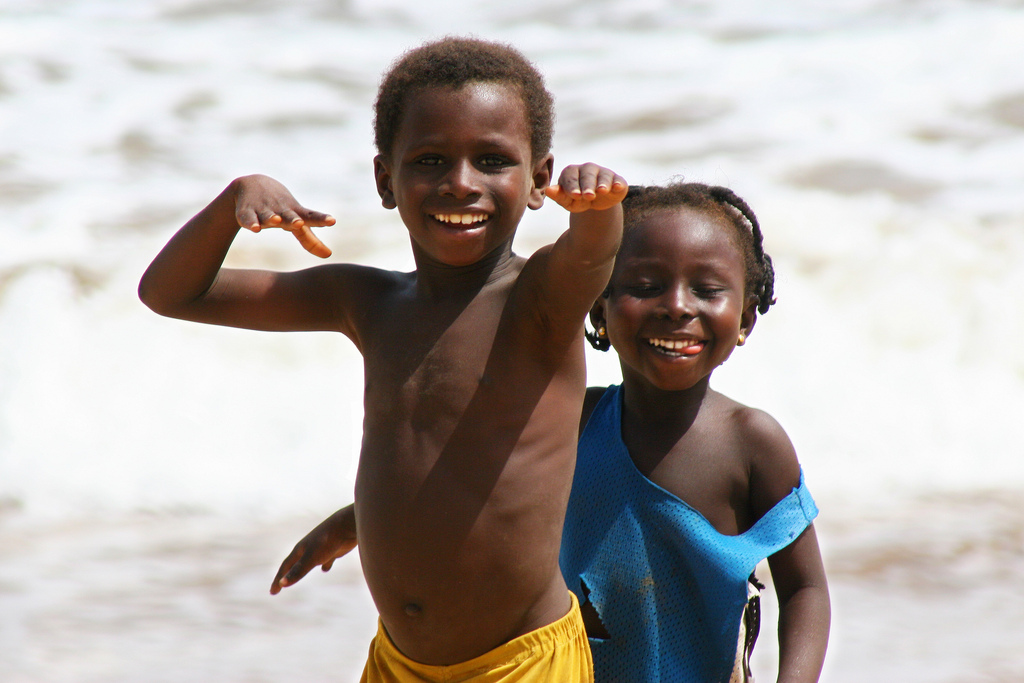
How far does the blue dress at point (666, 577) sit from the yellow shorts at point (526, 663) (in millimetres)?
148

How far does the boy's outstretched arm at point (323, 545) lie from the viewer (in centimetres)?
198

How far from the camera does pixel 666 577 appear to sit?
6.36 feet

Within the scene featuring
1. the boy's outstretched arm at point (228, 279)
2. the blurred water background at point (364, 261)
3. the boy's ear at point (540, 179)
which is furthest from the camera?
the blurred water background at point (364, 261)

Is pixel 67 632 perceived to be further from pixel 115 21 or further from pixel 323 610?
pixel 115 21

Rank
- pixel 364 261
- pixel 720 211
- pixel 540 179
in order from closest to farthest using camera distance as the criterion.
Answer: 1. pixel 540 179
2. pixel 720 211
3. pixel 364 261

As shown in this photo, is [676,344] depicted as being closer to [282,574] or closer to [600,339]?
[600,339]

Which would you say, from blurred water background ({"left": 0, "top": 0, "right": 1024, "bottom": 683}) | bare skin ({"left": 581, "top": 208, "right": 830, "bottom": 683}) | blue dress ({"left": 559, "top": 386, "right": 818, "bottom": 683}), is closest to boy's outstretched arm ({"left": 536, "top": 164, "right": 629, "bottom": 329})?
bare skin ({"left": 581, "top": 208, "right": 830, "bottom": 683})

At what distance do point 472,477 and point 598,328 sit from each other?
22.0 inches

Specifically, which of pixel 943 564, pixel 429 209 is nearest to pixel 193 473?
pixel 943 564

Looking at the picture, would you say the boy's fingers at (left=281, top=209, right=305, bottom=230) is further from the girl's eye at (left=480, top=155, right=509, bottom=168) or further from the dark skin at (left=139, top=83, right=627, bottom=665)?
the girl's eye at (left=480, top=155, right=509, bottom=168)

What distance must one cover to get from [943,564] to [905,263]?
111 inches

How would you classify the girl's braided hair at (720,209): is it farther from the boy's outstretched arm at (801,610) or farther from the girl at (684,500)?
the boy's outstretched arm at (801,610)

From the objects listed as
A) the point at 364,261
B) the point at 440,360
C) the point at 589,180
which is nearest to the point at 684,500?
the point at 440,360

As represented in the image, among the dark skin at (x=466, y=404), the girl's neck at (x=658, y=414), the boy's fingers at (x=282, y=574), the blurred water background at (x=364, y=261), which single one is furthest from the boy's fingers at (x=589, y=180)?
the blurred water background at (x=364, y=261)
